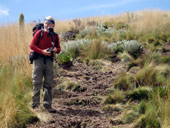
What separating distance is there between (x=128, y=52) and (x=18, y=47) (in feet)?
11.2

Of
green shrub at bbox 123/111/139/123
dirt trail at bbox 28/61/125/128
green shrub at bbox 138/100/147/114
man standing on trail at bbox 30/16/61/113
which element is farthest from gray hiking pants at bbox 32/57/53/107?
green shrub at bbox 138/100/147/114

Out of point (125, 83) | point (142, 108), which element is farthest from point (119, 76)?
point (142, 108)

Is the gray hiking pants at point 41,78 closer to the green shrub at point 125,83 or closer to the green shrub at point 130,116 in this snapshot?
the green shrub at point 130,116

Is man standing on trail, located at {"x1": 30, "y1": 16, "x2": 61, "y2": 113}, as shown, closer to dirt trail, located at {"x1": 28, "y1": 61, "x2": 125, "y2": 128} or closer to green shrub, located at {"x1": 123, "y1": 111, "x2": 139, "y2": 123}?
dirt trail, located at {"x1": 28, "y1": 61, "x2": 125, "y2": 128}

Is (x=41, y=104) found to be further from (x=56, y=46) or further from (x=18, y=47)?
(x=18, y=47)

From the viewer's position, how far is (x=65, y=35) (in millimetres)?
11094

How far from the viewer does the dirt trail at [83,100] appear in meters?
3.80

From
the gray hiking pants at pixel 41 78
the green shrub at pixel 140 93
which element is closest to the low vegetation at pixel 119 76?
the green shrub at pixel 140 93

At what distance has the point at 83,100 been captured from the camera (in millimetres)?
4832

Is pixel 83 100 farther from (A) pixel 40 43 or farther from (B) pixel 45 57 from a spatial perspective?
(A) pixel 40 43

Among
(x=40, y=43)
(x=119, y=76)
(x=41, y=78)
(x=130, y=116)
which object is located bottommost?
(x=130, y=116)

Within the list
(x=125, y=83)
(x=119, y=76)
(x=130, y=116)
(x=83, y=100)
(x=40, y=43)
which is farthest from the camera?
(x=119, y=76)

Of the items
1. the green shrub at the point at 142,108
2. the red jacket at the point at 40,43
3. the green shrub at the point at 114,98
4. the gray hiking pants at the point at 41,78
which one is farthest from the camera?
the green shrub at the point at 114,98

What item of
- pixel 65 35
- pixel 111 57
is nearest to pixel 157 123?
pixel 111 57
